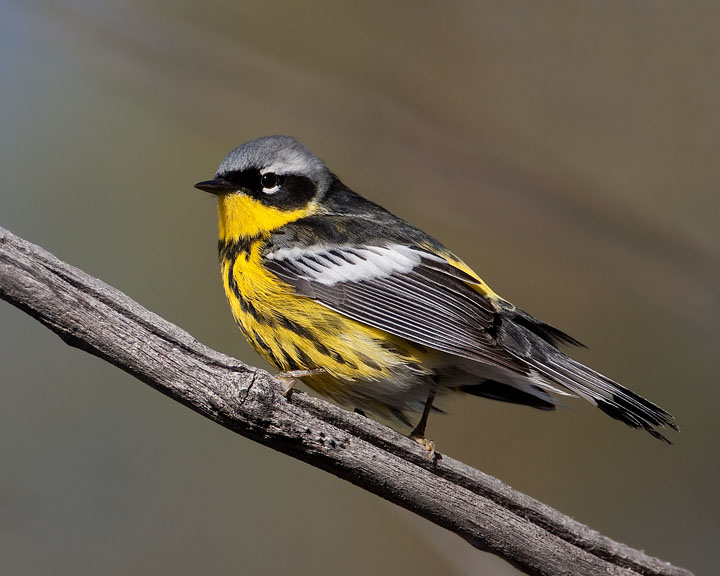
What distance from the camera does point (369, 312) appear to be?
3.21 m

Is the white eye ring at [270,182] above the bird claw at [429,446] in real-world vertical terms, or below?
above

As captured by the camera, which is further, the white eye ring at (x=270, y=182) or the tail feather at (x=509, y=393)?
the white eye ring at (x=270, y=182)

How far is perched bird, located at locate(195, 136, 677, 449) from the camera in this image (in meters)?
3.14

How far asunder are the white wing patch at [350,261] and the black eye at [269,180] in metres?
0.47

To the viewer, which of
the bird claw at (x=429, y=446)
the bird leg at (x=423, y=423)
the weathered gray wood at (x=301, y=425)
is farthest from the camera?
the bird leg at (x=423, y=423)

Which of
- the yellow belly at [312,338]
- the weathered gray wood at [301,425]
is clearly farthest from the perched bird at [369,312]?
the weathered gray wood at [301,425]

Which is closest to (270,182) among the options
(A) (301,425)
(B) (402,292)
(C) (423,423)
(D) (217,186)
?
(D) (217,186)

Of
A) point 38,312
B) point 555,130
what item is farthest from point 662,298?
point 38,312

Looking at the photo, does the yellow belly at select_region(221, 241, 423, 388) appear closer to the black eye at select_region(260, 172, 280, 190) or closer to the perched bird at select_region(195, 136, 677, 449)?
the perched bird at select_region(195, 136, 677, 449)

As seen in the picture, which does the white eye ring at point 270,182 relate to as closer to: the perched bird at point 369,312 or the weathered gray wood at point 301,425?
the perched bird at point 369,312

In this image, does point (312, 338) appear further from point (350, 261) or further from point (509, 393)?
point (509, 393)

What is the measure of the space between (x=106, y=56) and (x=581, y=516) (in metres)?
4.50

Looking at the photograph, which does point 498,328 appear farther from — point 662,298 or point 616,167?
point 616,167

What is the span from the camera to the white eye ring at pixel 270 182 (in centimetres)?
383
